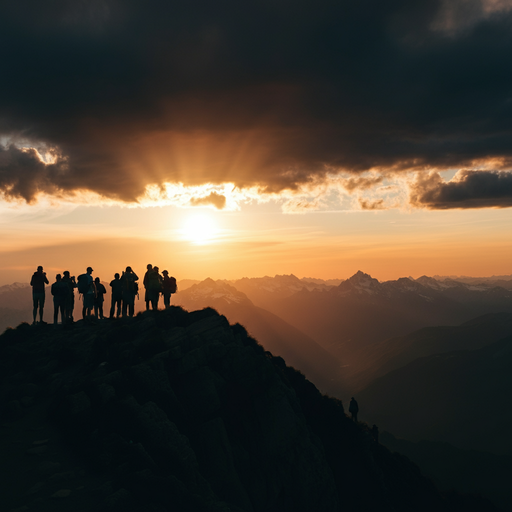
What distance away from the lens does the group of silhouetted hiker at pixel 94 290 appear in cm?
3173

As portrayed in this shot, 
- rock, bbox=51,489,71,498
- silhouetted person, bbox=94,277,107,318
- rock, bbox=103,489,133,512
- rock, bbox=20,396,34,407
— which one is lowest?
rock, bbox=103,489,133,512

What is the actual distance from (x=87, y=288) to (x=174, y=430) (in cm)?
1678

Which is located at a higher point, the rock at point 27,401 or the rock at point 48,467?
the rock at point 27,401

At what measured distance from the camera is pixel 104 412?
20.7 m

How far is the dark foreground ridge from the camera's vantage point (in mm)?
17125

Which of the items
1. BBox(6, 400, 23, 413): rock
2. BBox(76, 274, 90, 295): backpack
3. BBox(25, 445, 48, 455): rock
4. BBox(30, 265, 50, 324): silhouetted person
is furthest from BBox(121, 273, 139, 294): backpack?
BBox(25, 445, 48, 455): rock

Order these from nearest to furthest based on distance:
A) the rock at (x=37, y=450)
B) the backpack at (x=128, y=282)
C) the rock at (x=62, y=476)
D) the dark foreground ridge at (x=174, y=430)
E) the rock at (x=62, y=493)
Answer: the rock at (x=62, y=493)
the rock at (x=62, y=476)
the dark foreground ridge at (x=174, y=430)
the rock at (x=37, y=450)
the backpack at (x=128, y=282)

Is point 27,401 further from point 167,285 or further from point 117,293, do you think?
point 167,285

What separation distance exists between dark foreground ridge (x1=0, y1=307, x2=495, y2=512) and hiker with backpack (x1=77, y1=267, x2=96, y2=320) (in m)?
2.01

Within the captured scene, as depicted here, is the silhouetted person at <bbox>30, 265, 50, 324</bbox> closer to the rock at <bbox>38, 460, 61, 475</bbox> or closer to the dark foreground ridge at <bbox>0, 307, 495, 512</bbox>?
the dark foreground ridge at <bbox>0, 307, 495, 512</bbox>

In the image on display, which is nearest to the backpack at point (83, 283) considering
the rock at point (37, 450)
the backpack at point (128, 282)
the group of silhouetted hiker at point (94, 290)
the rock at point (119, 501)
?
the group of silhouetted hiker at point (94, 290)

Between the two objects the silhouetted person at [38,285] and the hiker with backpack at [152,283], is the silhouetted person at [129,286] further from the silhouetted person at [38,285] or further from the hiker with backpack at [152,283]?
the silhouetted person at [38,285]

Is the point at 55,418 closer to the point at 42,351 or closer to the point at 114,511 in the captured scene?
the point at 114,511

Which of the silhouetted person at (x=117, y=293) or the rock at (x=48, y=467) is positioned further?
the silhouetted person at (x=117, y=293)
